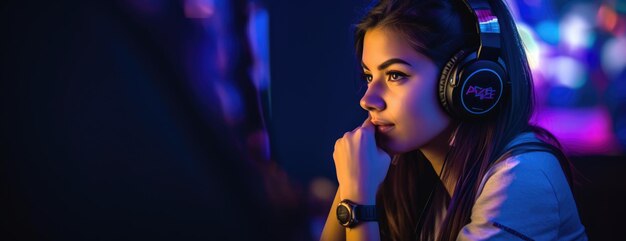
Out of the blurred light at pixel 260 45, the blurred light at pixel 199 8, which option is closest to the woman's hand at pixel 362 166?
the blurred light at pixel 260 45

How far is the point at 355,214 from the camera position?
0.91 metres

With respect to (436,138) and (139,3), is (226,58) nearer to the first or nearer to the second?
(139,3)

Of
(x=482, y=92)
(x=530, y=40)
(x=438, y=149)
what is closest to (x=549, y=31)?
(x=530, y=40)

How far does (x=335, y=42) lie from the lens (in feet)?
4.61

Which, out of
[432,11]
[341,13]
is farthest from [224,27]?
[432,11]

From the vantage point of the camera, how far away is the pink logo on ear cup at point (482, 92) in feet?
2.75

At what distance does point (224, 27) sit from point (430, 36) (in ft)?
2.07

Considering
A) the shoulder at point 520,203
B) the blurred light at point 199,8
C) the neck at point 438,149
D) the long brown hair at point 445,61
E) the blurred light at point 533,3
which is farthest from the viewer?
the blurred light at point 533,3

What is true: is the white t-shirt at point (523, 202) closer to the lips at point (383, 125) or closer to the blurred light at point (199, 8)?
the lips at point (383, 125)

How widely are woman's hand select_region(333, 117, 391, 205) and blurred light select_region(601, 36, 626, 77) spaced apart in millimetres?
1171

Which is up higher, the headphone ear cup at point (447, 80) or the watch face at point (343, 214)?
the headphone ear cup at point (447, 80)

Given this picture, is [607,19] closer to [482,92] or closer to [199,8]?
[482,92]

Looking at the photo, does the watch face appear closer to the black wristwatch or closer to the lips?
the black wristwatch

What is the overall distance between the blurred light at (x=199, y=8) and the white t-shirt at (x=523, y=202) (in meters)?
0.83
